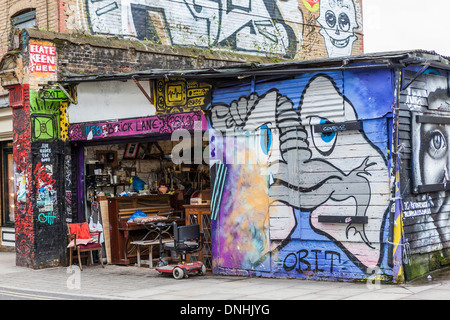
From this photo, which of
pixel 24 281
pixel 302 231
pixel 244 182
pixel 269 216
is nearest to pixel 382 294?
pixel 302 231

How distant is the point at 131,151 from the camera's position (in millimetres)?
14836

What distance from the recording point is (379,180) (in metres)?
9.79

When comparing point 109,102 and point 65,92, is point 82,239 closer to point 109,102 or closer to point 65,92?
point 109,102

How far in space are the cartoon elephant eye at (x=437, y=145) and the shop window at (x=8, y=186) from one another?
11827 mm

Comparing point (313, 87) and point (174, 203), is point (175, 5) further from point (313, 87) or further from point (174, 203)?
point (313, 87)

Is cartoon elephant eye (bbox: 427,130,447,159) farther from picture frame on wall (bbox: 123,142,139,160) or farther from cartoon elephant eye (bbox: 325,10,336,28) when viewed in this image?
cartoon elephant eye (bbox: 325,10,336,28)

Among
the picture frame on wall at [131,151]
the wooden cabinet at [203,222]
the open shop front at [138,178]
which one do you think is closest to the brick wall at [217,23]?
the open shop front at [138,178]

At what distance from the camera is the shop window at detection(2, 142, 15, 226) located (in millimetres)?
17219

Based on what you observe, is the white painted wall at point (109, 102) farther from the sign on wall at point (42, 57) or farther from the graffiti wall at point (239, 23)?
the graffiti wall at point (239, 23)

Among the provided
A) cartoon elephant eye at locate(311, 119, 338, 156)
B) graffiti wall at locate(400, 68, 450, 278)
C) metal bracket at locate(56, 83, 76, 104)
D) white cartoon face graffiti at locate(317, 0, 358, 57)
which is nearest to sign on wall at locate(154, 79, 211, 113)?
metal bracket at locate(56, 83, 76, 104)

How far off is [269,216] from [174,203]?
4.56 meters

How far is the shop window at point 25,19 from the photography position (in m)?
15.4

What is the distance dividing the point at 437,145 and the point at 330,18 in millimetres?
11187

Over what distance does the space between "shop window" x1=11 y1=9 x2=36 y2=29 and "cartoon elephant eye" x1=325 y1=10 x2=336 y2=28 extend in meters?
9.97
